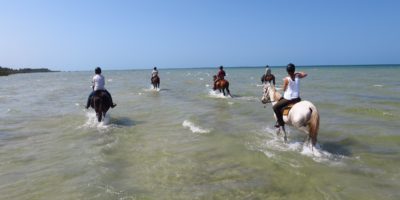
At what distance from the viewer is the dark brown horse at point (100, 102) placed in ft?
49.0

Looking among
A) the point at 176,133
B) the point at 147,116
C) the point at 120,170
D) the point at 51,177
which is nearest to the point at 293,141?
the point at 176,133

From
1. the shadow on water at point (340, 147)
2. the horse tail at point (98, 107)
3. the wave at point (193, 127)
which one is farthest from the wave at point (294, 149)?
the horse tail at point (98, 107)

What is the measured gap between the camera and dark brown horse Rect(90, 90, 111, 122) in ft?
49.0

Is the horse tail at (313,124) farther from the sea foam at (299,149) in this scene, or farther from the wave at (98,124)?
the wave at (98,124)

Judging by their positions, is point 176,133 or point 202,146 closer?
point 202,146

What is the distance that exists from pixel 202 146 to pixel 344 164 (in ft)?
11.8

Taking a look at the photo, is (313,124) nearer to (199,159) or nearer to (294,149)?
(294,149)

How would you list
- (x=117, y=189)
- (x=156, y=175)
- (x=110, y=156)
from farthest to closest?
(x=110, y=156) < (x=156, y=175) < (x=117, y=189)

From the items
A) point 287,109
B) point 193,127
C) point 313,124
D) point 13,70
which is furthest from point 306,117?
point 13,70

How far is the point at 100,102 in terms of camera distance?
49.2 ft

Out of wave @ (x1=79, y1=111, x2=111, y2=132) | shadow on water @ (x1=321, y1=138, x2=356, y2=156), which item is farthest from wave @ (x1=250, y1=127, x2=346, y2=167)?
wave @ (x1=79, y1=111, x2=111, y2=132)

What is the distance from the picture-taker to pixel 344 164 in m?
8.18

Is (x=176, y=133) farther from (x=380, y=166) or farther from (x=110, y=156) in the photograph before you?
(x=380, y=166)

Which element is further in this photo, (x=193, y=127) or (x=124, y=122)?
(x=124, y=122)
